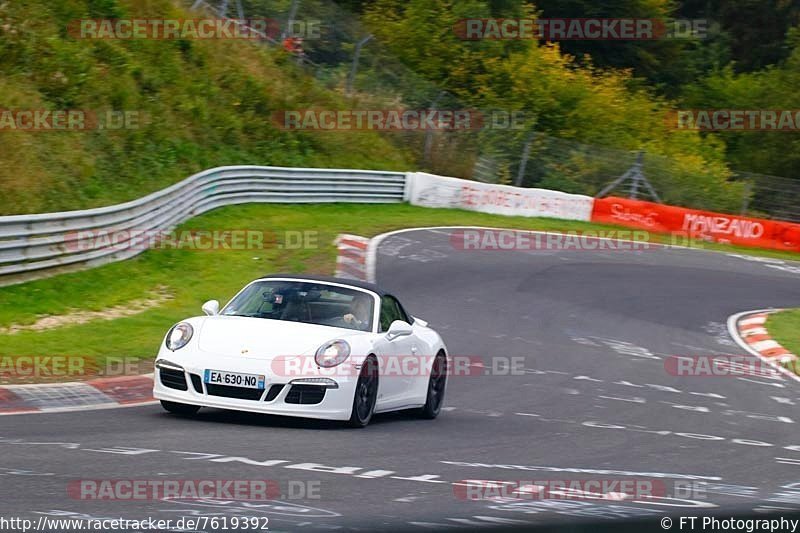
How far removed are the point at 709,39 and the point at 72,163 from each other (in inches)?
2084

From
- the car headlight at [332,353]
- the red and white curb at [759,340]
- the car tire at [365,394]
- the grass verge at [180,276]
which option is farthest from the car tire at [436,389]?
the red and white curb at [759,340]

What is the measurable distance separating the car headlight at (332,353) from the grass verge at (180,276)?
135 inches

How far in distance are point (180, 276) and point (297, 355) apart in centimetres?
965

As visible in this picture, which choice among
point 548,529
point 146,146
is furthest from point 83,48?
point 548,529

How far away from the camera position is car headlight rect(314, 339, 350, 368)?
30.0 feet

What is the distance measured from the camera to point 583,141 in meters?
41.9

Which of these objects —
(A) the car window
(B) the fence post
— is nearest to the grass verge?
(A) the car window

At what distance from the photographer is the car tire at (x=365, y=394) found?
933cm

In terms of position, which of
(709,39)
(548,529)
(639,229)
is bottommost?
(639,229)

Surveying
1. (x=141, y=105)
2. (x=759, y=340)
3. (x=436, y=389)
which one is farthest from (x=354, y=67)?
(x=436, y=389)

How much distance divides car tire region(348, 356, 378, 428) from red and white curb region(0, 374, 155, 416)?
6.57ft

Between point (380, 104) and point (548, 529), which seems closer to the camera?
point (548, 529)

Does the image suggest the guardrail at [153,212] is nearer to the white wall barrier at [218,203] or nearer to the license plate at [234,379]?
the white wall barrier at [218,203]

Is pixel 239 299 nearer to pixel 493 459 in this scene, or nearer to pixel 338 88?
pixel 493 459
